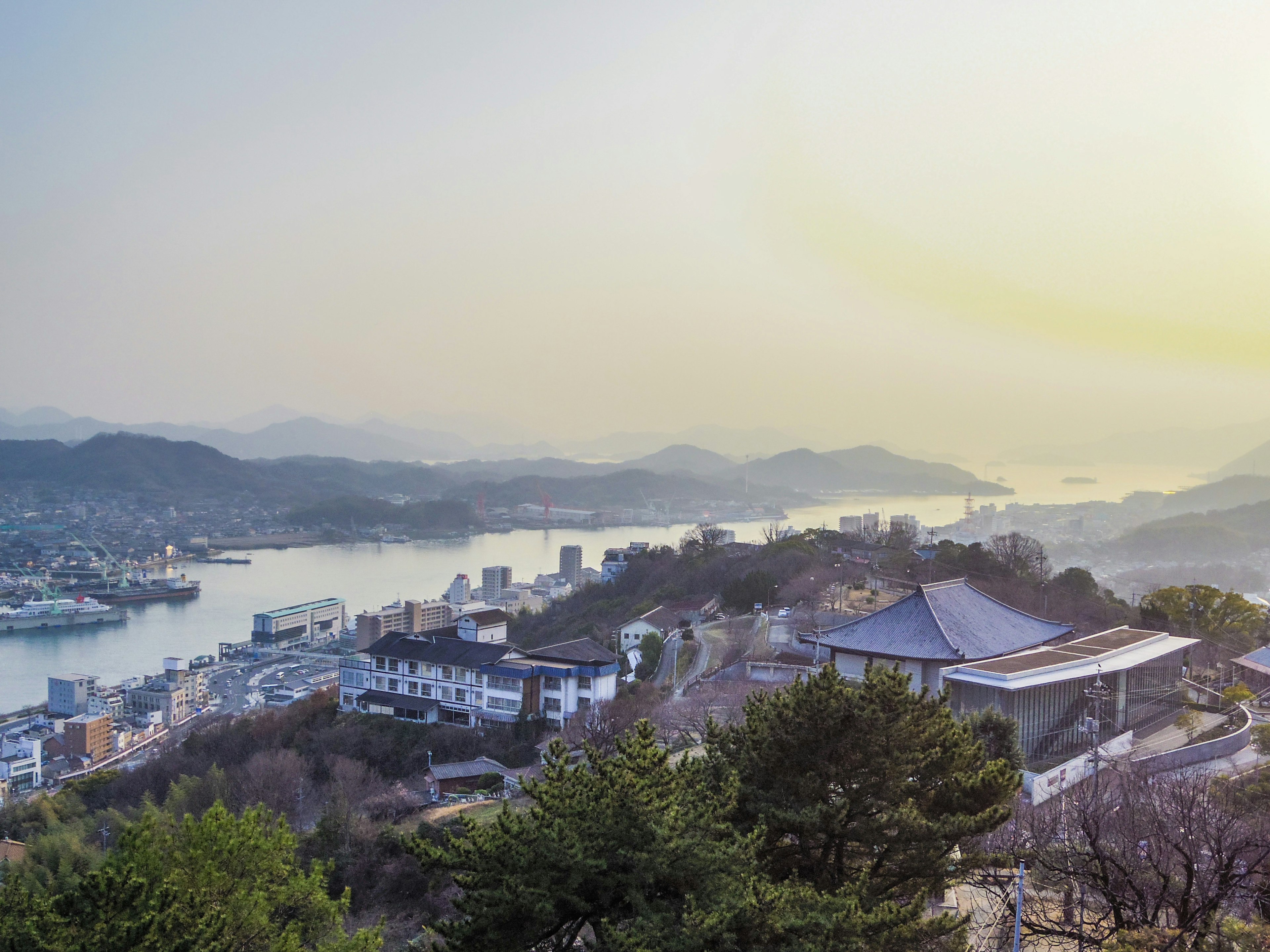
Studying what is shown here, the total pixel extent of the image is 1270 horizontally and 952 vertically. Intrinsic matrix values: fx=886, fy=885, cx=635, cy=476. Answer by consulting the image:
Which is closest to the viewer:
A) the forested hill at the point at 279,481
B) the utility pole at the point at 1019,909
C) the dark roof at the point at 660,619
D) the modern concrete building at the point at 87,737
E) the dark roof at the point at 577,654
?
the utility pole at the point at 1019,909

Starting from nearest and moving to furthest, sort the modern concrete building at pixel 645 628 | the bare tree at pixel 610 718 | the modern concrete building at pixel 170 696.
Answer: the bare tree at pixel 610 718, the modern concrete building at pixel 645 628, the modern concrete building at pixel 170 696

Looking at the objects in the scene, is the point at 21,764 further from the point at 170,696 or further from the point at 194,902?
the point at 194,902

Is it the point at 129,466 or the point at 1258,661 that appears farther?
the point at 129,466

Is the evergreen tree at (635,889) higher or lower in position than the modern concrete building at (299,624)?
higher

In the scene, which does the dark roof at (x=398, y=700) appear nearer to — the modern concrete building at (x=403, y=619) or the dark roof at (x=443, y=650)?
the dark roof at (x=443, y=650)

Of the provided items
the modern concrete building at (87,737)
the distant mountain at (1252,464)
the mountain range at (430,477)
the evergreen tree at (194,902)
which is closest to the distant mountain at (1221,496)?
the distant mountain at (1252,464)

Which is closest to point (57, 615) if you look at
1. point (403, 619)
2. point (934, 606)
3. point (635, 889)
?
point (403, 619)

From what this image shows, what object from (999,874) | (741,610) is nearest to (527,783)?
(999,874)

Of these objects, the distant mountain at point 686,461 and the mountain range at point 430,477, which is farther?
the distant mountain at point 686,461
